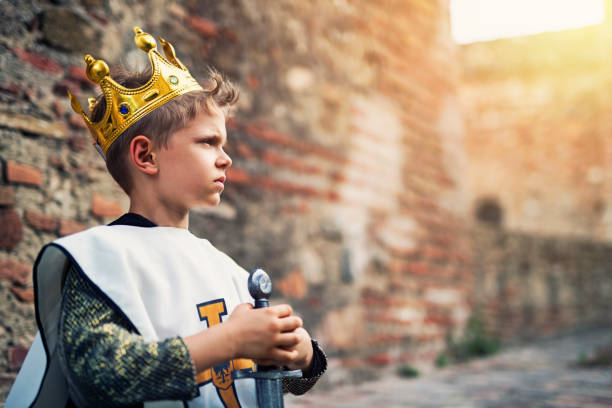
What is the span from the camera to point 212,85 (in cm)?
133

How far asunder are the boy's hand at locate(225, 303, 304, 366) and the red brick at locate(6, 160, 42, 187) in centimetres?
123

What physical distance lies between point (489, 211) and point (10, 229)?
53.2 feet

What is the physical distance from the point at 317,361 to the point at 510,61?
16.6 m

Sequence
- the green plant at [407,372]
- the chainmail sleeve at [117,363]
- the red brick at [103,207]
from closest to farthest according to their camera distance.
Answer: the chainmail sleeve at [117,363], the red brick at [103,207], the green plant at [407,372]

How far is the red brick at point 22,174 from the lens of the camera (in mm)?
1963

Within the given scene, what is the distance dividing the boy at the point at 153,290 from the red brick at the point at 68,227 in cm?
92

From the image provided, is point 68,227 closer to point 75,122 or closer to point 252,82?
point 75,122

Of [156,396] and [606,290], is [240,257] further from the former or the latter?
[606,290]

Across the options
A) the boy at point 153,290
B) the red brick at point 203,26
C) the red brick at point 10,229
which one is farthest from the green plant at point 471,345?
the boy at point 153,290

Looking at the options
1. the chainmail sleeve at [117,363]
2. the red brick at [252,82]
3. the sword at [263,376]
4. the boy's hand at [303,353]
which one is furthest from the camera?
the red brick at [252,82]

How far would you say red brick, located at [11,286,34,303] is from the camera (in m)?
1.95

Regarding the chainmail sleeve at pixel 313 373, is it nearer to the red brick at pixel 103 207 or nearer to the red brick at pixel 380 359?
Result: the red brick at pixel 103 207

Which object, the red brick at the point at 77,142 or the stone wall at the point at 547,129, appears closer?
the red brick at the point at 77,142

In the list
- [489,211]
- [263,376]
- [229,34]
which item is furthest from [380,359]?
[489,211]
